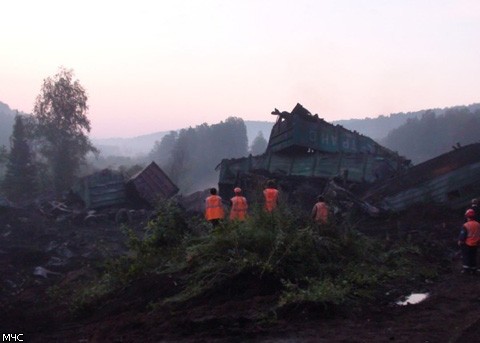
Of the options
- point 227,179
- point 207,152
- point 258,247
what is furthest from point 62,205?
point 207,152

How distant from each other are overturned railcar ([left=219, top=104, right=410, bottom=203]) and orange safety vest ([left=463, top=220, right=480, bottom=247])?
303 inches

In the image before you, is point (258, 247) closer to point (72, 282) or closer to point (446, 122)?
point (72, 282)

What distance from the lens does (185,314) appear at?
6.64 meters

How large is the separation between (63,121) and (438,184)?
1086 inches

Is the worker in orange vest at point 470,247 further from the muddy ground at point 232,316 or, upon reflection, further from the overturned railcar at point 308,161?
the overturned railcar at point 308,161

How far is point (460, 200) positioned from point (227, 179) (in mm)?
9836

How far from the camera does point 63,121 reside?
1432 inches

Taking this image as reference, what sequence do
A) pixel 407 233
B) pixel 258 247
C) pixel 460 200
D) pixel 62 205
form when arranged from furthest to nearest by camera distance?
pixel 62 205 → pixel 460 200 → pixel 407 233 → pixel 258 247

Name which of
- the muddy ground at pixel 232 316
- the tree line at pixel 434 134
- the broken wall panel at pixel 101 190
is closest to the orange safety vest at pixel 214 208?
the muddy ground at pixel 232 316

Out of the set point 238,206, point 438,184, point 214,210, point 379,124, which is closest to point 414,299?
point 238,206

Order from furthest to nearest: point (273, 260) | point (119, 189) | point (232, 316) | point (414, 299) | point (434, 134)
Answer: point (434, 134) < point (119, 189) < point (273, 260) < point (414, 299) < point (232, 316)

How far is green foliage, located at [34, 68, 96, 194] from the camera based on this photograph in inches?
1409

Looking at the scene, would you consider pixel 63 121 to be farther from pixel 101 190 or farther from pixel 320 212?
pixel 320 212

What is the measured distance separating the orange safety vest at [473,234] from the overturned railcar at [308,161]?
7.70 metres
